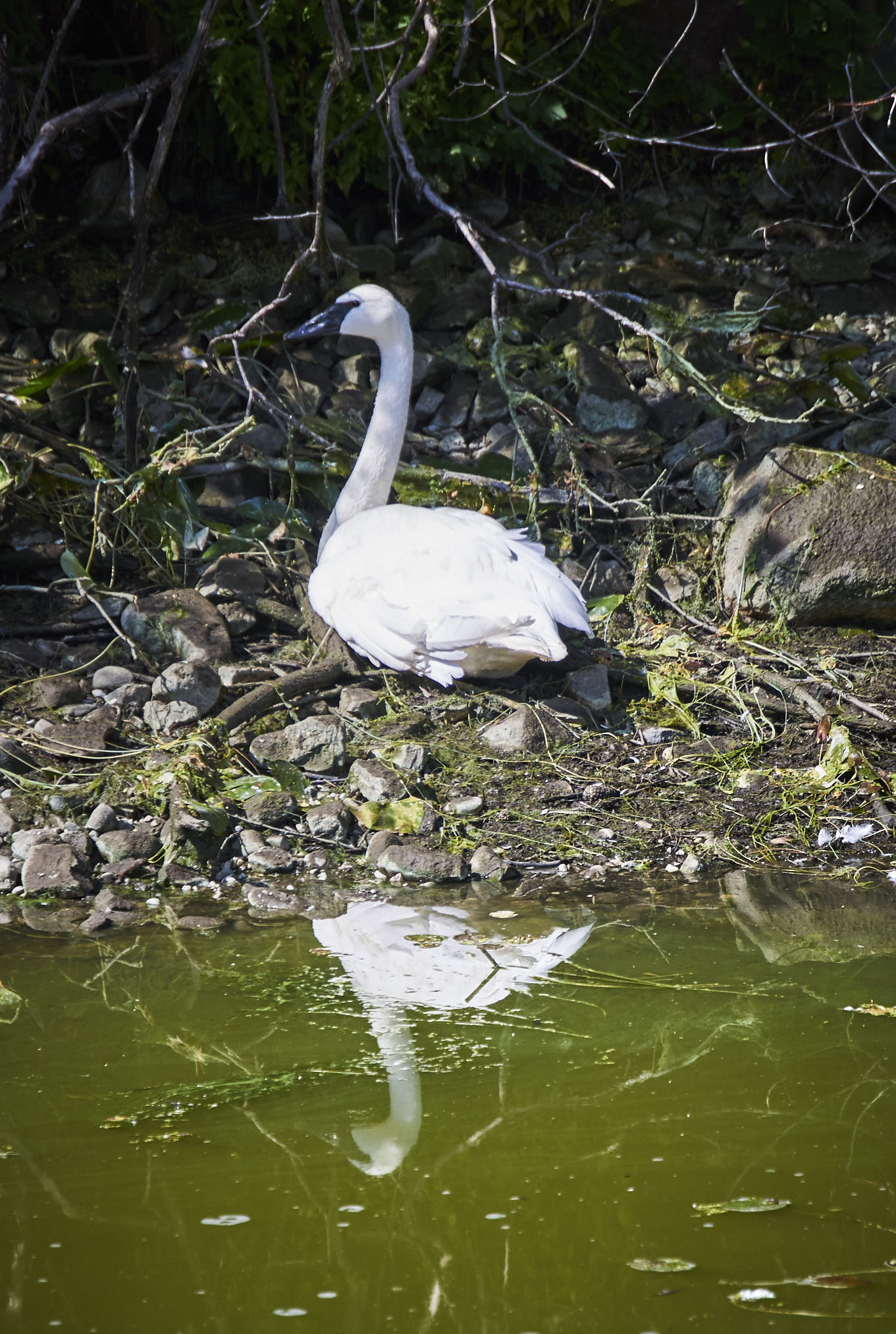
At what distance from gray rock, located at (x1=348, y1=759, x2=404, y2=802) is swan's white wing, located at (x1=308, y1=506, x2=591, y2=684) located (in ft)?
1.51

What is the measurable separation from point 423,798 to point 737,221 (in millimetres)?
5558

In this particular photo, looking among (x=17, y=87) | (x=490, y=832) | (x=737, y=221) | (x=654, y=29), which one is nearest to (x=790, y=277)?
(x=737, y=221)

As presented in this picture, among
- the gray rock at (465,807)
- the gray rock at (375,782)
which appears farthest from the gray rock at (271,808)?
the gray rock at (465,807)

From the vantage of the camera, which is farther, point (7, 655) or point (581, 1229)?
point (7, 655)

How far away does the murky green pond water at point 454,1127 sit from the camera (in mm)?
1698

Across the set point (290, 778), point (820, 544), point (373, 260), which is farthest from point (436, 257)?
point (290, 778)

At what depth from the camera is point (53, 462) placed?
5.00 meters

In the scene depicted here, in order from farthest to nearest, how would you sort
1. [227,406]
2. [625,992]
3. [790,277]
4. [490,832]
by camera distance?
[790,277] < [227,406] < [490,832] < [625,992]

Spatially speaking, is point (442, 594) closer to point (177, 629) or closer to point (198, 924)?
point (177, 629)

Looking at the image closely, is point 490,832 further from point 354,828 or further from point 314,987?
point 314,987

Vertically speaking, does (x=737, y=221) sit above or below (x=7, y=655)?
above

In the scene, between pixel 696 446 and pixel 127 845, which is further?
pixel 696 446

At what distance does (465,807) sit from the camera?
3.77 metres

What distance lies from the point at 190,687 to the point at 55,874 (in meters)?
1.01
